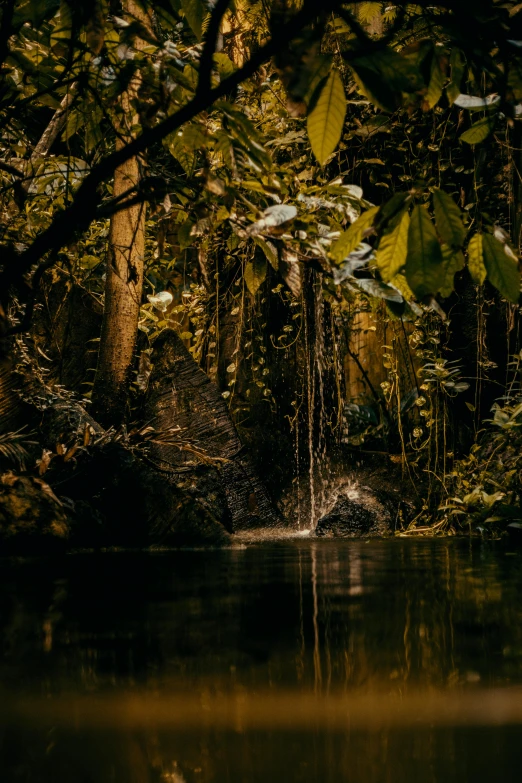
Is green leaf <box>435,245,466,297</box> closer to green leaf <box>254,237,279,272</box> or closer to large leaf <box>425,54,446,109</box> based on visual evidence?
large leaf <box>425,54,446,109</box>

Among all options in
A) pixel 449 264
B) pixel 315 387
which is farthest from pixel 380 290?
pixel 315 387

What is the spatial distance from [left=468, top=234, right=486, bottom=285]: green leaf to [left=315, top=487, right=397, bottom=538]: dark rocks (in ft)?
13.2

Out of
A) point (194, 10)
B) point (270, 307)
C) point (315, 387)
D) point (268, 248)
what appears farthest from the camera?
point (270, 307)

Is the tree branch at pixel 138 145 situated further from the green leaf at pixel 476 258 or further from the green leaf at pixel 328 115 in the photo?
the green leaf at pixel 476 258

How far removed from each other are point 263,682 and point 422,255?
0.68 meters

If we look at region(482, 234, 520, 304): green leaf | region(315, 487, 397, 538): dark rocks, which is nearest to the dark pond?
region(482, 234, 520, 304): green leaf

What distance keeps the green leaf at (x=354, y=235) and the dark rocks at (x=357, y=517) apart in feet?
13.1

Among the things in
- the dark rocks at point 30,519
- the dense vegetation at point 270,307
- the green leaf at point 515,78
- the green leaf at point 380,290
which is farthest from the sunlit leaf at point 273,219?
the dark rocks at point 30,519

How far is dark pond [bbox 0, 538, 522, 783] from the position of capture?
844 mm

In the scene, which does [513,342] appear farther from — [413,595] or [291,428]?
[413,595]

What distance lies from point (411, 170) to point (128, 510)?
145 inches

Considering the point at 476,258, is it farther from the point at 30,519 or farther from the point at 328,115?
the point at 30,519

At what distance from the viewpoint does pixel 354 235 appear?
1195 mm

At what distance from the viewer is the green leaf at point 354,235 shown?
1.18 m
